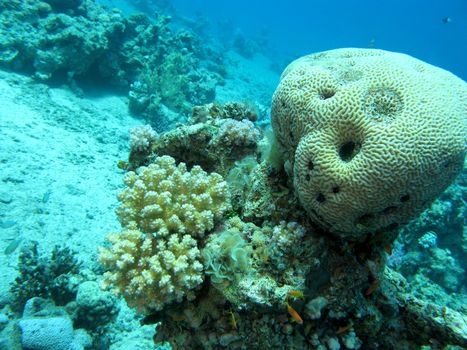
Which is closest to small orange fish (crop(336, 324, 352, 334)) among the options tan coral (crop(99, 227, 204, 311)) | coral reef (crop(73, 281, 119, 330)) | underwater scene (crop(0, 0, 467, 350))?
underwater scene (crop(0, 0, 467, 350))

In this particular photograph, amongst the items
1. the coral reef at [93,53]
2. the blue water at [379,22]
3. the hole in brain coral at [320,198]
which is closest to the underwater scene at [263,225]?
the hole in brain coral at [320,198]

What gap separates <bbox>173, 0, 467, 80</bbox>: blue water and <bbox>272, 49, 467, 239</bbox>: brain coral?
73.2 meters

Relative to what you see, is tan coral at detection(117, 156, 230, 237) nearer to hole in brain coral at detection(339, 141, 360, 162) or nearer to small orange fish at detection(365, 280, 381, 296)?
hole in brain coral at detection(339, 141, 360, 162)

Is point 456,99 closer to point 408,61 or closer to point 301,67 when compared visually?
point 408,61

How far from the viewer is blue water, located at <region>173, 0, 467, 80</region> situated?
248 feet

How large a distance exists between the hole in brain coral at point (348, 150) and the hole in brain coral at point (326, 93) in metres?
0.47

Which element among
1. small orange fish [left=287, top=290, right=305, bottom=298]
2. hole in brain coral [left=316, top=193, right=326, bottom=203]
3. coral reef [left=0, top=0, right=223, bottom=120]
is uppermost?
hole in brain coral [left=316, top=193, right=326, bottom=203]

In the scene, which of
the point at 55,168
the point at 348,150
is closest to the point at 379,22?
the point at 55,168

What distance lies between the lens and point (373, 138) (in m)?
2.39

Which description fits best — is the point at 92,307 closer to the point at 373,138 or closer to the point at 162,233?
the point at 162,233

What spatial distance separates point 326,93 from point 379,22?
11052cm

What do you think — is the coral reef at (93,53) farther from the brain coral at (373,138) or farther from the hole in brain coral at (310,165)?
the hole in brain coral at (310,165)

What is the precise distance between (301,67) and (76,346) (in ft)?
16.2

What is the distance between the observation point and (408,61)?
2.89m
